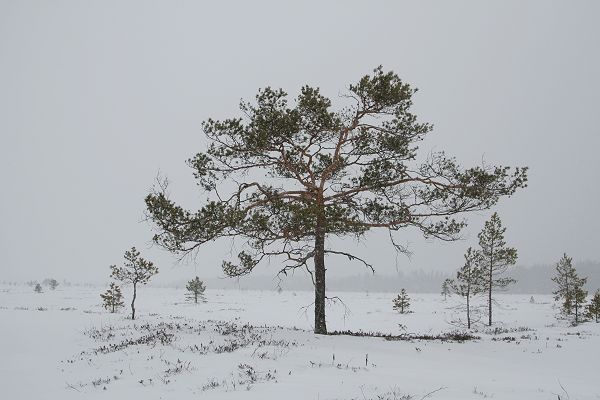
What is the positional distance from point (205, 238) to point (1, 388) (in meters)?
6.24

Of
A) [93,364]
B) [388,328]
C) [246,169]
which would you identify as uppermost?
[246,169]

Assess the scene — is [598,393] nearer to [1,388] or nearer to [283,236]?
[283,236]

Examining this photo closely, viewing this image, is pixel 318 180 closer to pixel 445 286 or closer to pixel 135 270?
pixel 135 270

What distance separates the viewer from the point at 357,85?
12.7 m

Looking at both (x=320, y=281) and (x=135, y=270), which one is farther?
(x=135, y=270)

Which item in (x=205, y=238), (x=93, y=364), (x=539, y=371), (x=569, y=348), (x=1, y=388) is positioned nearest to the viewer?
(x=1, y=388)

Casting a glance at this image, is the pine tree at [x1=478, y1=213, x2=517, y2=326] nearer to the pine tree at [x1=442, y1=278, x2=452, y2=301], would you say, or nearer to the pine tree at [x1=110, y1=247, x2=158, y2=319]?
the pine tree at [x1=442, y1=278, x2=452, y2=301]

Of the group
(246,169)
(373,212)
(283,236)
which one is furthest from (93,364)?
(373,212)

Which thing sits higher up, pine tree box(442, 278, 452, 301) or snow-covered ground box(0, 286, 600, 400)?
snow-covered ground box(0, 286, 600, 400)

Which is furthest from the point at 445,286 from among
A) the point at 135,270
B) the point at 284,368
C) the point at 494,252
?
the point at 284,368

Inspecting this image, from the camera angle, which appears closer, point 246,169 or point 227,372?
point 227,372

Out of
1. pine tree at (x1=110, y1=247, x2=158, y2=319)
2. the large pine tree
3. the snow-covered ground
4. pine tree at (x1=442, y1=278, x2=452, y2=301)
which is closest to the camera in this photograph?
the snow-covered ground

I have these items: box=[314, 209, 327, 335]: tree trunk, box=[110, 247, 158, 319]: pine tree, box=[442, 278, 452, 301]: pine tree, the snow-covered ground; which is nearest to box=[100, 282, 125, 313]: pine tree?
box=[110, 247, 158, 319]: pine tree

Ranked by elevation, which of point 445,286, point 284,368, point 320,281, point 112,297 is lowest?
point 445,286
